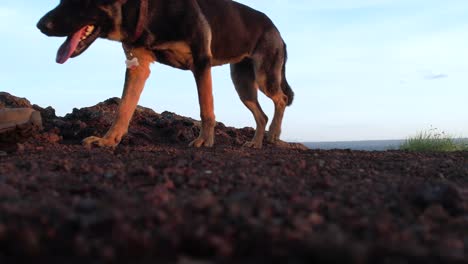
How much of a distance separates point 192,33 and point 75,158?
245 centimetres

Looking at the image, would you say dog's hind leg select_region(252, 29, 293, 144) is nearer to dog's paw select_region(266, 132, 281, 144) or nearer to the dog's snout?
dog's paw select_region(266, 132, 281, 144)

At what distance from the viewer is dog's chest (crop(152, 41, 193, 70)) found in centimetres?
608

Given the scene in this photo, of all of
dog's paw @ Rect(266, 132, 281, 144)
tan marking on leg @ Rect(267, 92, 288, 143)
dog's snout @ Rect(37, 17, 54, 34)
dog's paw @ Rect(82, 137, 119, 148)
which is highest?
dog's snout @ Rect(37, 17, 54, 34)

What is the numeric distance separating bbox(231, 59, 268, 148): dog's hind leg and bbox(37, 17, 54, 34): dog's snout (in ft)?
11.2

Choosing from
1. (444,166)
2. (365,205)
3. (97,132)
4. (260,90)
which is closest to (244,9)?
(260,90)

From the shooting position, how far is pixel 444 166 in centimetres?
483

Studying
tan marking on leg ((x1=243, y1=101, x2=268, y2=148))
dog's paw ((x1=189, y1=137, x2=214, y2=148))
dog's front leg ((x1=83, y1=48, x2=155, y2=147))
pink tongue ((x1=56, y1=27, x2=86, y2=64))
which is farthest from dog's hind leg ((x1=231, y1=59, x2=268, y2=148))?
pink tongue ((x1=56, y1=27, x2=86, y2=64))

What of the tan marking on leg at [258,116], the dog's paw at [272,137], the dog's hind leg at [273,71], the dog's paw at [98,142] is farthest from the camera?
the dog's paw at [272,137]

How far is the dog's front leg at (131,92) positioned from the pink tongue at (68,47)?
0.69 metres

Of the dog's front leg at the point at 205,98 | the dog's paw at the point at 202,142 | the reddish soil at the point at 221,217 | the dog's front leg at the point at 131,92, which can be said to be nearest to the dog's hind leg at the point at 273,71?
the dog's front leg at the point at 205,98

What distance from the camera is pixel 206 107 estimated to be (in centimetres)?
637

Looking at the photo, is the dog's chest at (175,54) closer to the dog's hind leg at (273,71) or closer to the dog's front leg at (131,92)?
the dog's front leg at (131,92)

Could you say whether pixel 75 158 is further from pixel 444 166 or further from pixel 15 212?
pixel 444 166

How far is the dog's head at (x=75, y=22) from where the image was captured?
5.57 meters
